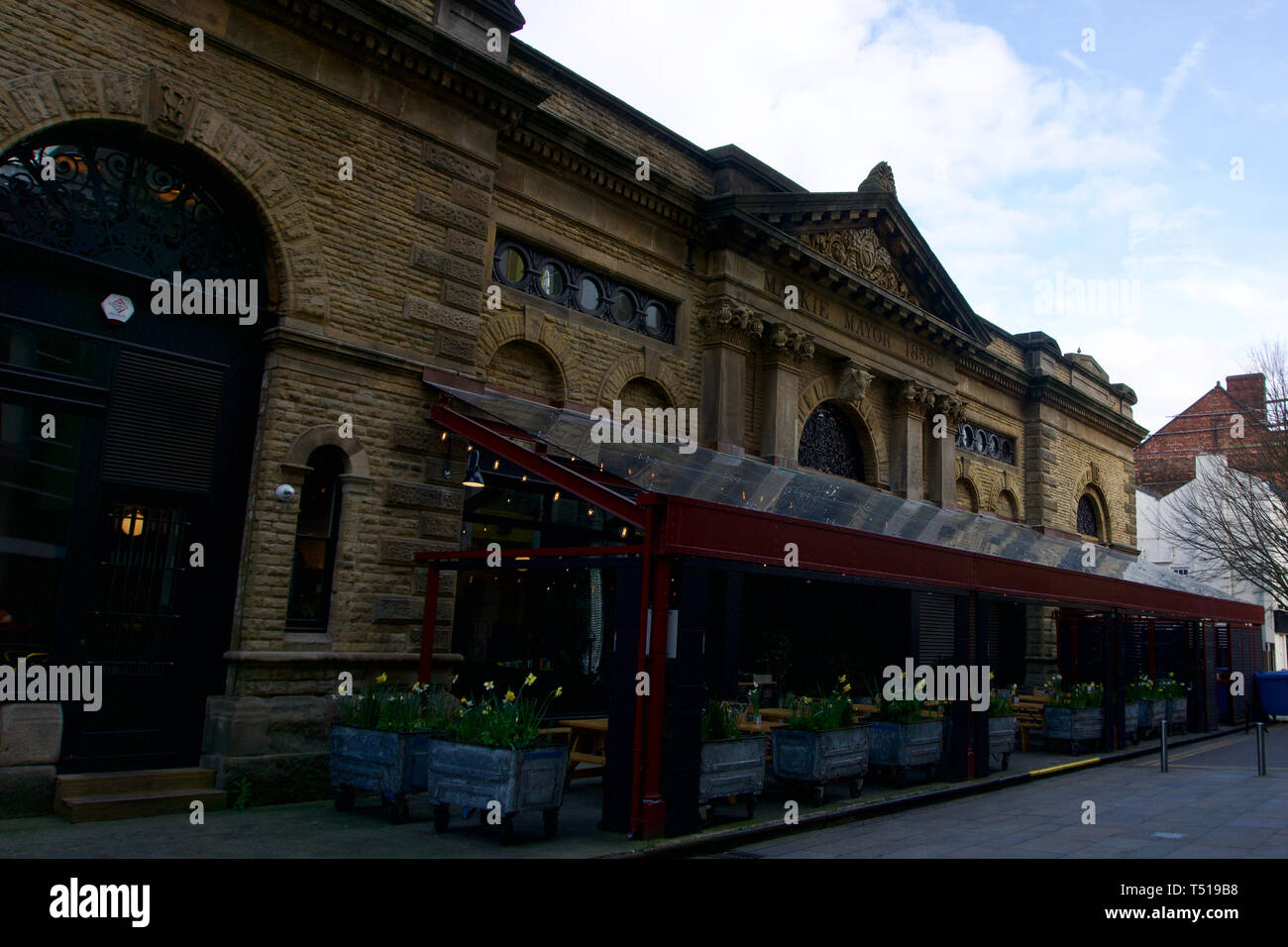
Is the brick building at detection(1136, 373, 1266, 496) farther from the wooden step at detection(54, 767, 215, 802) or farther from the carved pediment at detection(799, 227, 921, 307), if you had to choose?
the wooden step at detection(54, 767, 215, 802)

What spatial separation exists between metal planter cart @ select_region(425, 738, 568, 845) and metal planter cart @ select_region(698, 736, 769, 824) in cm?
140

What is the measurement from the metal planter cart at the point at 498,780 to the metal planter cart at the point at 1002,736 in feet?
25.1

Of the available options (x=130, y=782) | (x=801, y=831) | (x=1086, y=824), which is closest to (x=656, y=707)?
(x=801, y=831)

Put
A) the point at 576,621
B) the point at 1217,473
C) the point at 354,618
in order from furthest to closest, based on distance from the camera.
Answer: the point at 1217,473 → the point at 576,621 → the point at 354,618

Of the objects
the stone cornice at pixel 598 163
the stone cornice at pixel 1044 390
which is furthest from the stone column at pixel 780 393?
the stone cornice at pixel 1044 390

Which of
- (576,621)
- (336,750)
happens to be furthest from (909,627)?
(336,750)

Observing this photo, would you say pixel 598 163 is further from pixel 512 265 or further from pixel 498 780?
pixel 498 780

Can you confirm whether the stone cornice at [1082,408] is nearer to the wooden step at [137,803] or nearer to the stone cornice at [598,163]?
the stone cornice at [598,163]

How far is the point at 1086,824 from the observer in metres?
9.77

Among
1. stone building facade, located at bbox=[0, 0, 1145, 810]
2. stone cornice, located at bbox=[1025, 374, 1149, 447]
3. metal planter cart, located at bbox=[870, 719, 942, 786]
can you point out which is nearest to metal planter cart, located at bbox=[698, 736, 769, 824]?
metal planter cart, located at bbox=[870, 719, 942, 786]
